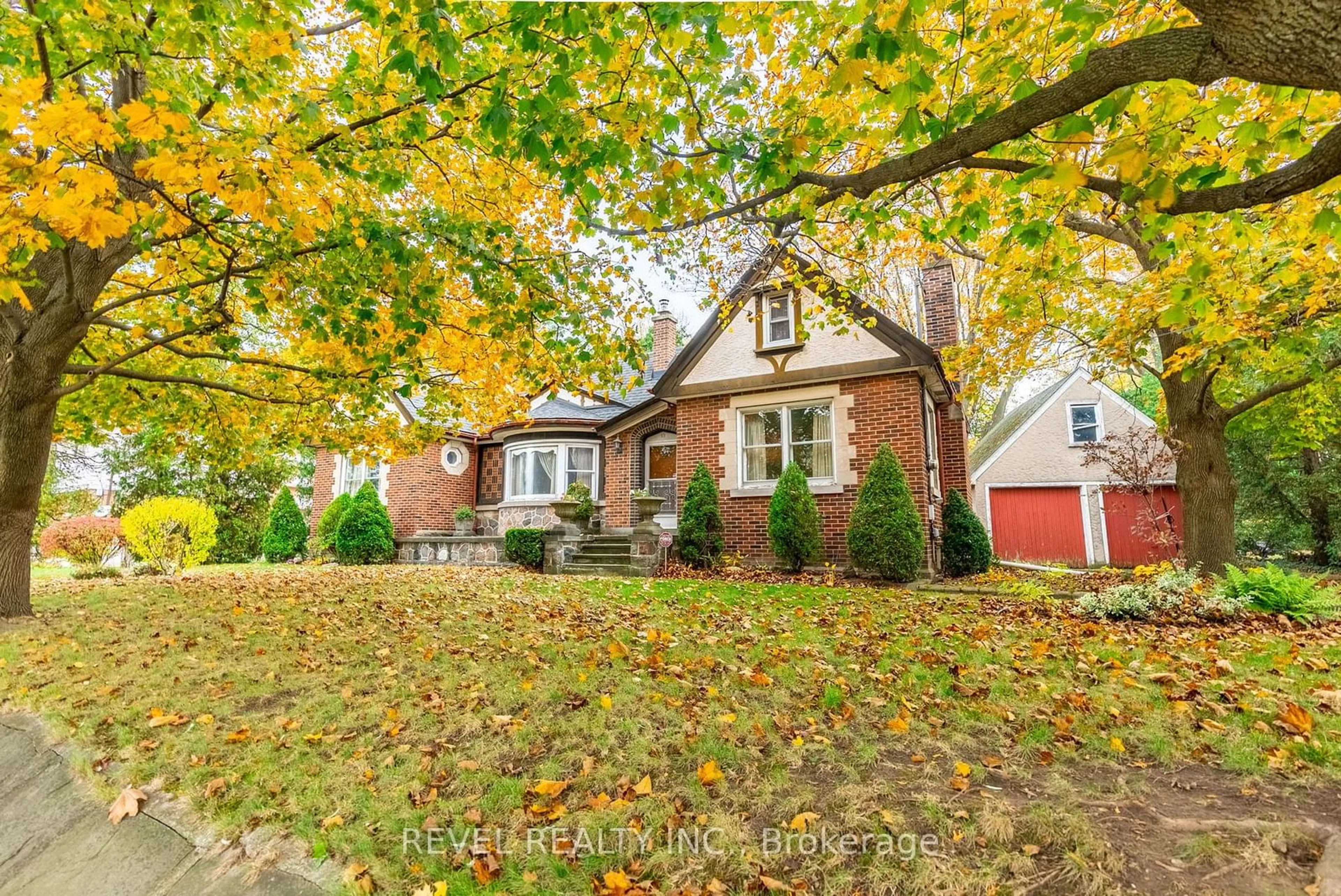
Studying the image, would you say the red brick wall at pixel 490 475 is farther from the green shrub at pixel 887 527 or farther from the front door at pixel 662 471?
the green shrub at pixel 887 527

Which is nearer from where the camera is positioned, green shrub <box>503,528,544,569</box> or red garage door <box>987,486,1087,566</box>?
green shrub <box>503,528,544,569</box>

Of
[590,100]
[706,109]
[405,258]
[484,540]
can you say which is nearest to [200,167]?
[405,258]

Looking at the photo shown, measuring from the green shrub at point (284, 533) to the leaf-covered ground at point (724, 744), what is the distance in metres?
11.4

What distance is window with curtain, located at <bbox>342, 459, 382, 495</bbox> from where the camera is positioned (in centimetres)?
1797

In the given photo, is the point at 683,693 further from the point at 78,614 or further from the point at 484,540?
the point at 484,540

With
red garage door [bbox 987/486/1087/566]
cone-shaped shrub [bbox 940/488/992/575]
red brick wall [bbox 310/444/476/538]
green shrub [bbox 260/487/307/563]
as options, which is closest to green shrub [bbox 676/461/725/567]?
cone-shaped shrub [bbox 940/488/992/575]

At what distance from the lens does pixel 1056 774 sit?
9.63 ft

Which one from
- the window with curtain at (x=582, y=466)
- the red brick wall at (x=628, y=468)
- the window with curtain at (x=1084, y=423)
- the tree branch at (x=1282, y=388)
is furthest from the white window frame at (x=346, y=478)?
the window with curtain at (x=1084, y=423)

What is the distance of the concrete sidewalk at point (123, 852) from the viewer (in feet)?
8.18

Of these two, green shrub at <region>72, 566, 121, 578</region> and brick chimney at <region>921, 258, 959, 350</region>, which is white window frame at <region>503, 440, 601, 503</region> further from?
brick chimney at <region>921, 258, 959, 350</region>

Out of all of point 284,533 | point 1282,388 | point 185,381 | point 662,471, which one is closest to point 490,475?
point 284,533

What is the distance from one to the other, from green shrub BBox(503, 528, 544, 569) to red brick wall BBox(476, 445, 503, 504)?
167 inches

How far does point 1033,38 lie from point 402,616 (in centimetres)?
797

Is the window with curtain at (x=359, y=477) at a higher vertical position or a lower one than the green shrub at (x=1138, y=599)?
higher
